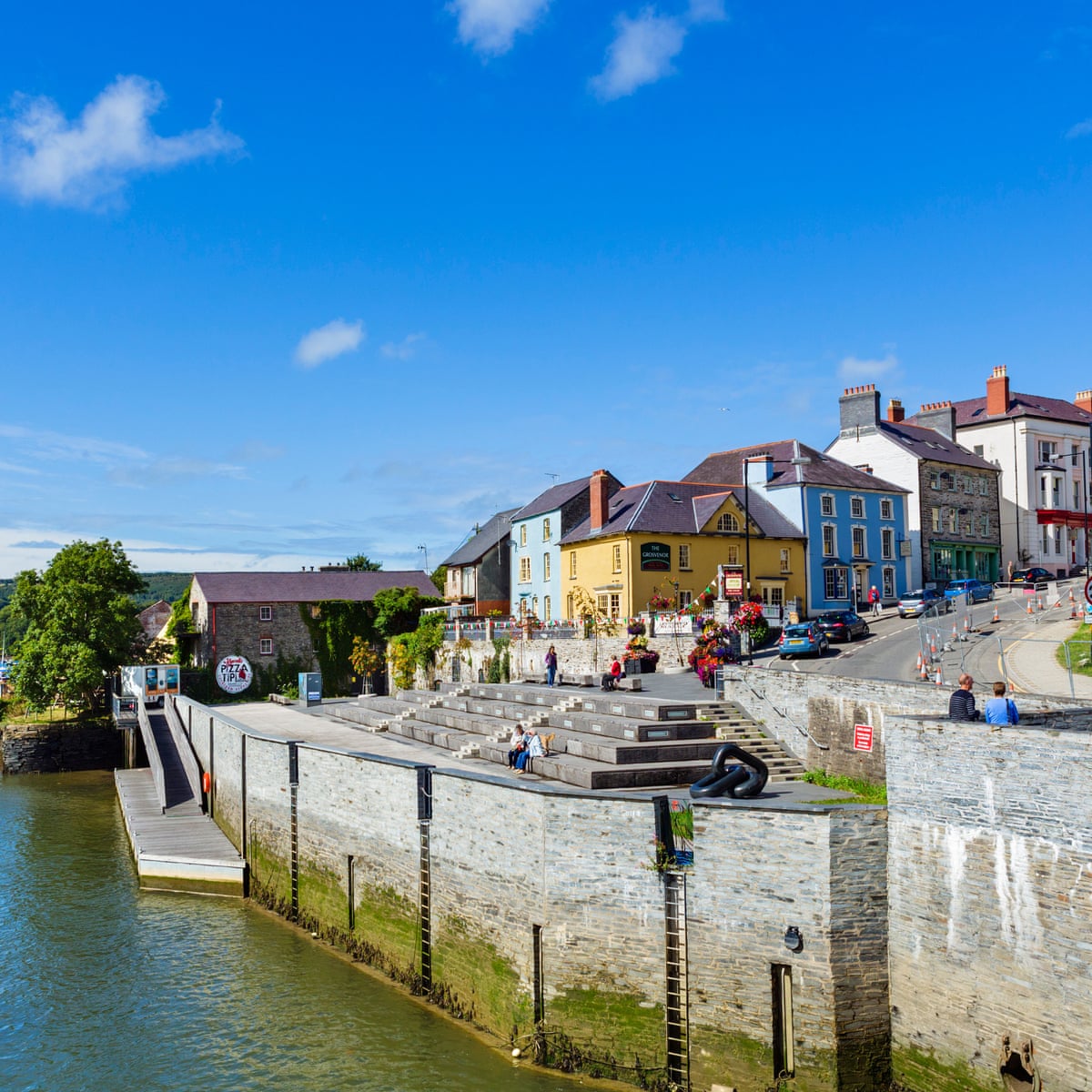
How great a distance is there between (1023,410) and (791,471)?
76.4ft

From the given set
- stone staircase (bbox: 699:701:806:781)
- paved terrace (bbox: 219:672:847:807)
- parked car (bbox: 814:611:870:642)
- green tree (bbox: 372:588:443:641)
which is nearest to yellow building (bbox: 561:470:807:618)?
parked car (bbox: 814:611:870:642)

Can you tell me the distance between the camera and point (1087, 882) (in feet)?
41.1

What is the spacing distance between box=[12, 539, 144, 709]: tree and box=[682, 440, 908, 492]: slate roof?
35.5m

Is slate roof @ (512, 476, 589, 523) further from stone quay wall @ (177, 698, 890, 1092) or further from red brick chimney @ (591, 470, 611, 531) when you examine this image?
stone quay wall @ (177, 698, 890, 1092)

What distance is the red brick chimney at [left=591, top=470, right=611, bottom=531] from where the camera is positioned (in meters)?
54.7

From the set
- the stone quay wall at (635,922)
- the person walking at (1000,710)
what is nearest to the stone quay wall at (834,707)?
the person walking at (1000,710)

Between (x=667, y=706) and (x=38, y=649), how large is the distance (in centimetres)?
4330

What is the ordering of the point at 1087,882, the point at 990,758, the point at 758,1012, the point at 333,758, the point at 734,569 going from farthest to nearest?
the point at 734,569 → the point at 333,758 → the point at 758,1012 → the point at 990,758 → the point at 1087,882

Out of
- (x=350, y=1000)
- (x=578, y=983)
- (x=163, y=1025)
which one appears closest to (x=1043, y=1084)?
(x=578, y=983)

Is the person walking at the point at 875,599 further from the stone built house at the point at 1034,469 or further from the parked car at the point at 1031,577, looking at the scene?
the stone built house at the point at 1034,469

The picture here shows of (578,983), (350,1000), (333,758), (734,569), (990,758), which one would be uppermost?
(734,569)

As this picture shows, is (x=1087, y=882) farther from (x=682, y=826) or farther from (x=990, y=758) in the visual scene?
(x=682, y=826)

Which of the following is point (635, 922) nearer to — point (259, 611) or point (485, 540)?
point (259, 611)

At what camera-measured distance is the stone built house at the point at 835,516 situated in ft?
183
